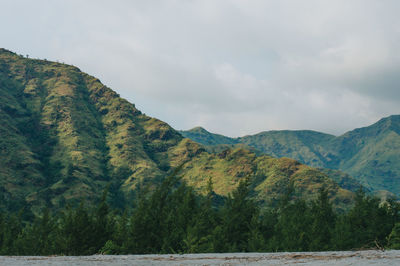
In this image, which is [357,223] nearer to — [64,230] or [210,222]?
[210,222]

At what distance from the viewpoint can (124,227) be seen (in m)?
32.4

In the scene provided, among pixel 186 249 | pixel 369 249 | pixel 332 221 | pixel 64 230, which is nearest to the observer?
pixel 369 249

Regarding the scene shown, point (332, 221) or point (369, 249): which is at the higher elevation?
point (369, 249)

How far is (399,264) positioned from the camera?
7.58 metres

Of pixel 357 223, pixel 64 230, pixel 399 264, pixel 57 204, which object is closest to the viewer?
pixel 399 264

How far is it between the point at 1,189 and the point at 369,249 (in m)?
211

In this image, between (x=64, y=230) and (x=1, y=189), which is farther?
(x=1, y=189)

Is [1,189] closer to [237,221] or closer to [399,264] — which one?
[237,221]

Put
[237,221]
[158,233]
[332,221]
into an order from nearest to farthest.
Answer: [158,233], [237,221], [332,221]

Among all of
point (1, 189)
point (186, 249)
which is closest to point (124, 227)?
point (186, 249)

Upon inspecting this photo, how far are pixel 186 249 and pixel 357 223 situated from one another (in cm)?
4489

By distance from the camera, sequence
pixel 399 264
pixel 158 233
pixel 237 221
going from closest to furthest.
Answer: pixel 399 264
pixel 158 233
pixel 237 221

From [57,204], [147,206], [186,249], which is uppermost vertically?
[147,206]

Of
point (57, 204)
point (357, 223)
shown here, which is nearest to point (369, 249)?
point (357, 223)
